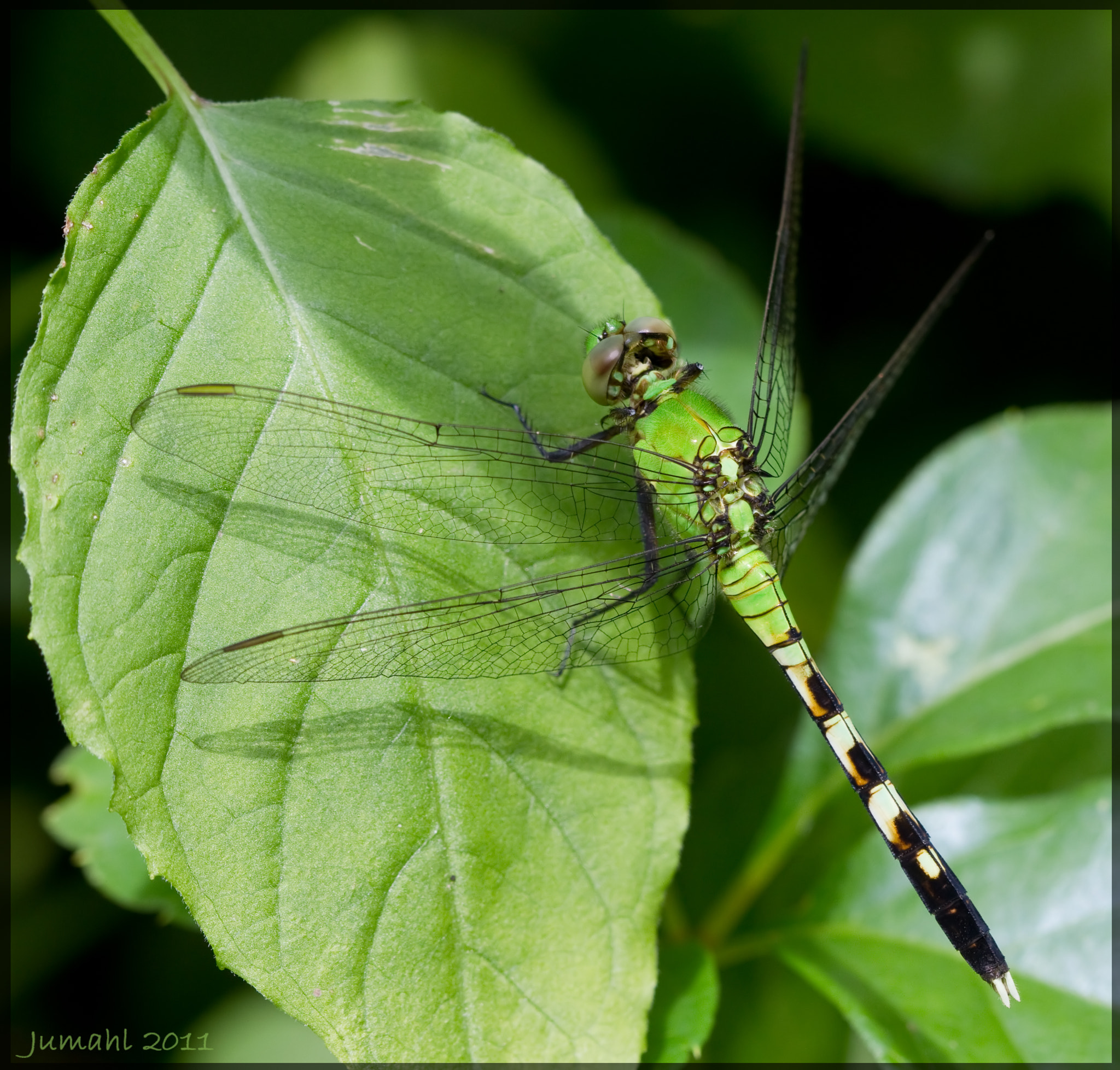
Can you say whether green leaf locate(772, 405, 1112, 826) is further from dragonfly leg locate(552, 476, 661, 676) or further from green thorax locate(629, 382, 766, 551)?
dragonfly leg locate(552, 476, 661, 676)

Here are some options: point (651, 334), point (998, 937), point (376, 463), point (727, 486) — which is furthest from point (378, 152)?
point (998, 937)

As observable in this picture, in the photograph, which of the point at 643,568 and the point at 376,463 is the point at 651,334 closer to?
the point at 643,568

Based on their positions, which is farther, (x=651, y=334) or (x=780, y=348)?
(x=780, y=348)

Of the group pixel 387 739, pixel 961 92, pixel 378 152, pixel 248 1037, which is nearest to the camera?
pixel 387 739

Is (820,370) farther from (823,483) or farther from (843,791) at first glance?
(843,791)

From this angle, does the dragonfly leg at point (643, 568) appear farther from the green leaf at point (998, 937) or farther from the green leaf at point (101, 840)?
the green leaf at point (101, 840)
